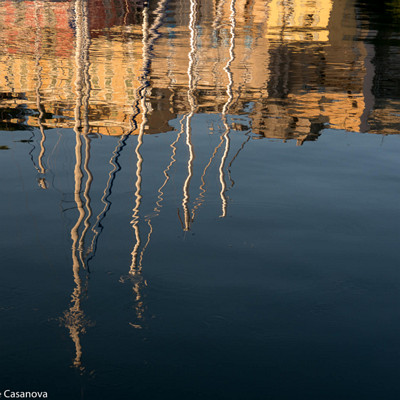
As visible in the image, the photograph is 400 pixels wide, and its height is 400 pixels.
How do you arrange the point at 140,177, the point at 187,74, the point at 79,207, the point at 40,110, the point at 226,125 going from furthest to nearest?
the point at 187,74 < the point at 40,110 < the point at 226,125 < the point at 140,177 < the point at 79,207

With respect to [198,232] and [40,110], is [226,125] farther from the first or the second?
[198,232]

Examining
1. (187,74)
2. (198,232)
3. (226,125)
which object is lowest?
(198,232)

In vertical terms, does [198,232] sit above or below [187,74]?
below

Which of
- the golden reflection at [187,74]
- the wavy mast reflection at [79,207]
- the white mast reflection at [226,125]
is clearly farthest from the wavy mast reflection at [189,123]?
the wavy mast reflection at [79,207]

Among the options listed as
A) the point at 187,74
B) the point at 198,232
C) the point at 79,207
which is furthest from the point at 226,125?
the point at 187,74

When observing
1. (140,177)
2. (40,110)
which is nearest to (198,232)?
(140,177)

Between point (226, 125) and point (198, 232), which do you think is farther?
point (226, 125)

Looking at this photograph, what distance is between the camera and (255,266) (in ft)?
26.8

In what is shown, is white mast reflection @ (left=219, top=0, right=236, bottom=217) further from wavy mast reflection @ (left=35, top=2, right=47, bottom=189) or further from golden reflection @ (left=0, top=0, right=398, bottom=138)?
wavy mast reflection @ (left=35, top=2, right=47, bottom=189)

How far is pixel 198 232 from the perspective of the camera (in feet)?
30.3

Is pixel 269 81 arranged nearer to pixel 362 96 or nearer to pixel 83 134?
pixel 362 96

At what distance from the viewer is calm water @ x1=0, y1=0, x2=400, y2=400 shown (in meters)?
5.99

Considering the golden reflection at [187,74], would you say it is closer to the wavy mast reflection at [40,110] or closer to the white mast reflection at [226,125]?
the wavy mast reflection at [40,110]

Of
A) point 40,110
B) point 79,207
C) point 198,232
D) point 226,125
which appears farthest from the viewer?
point 40,110
